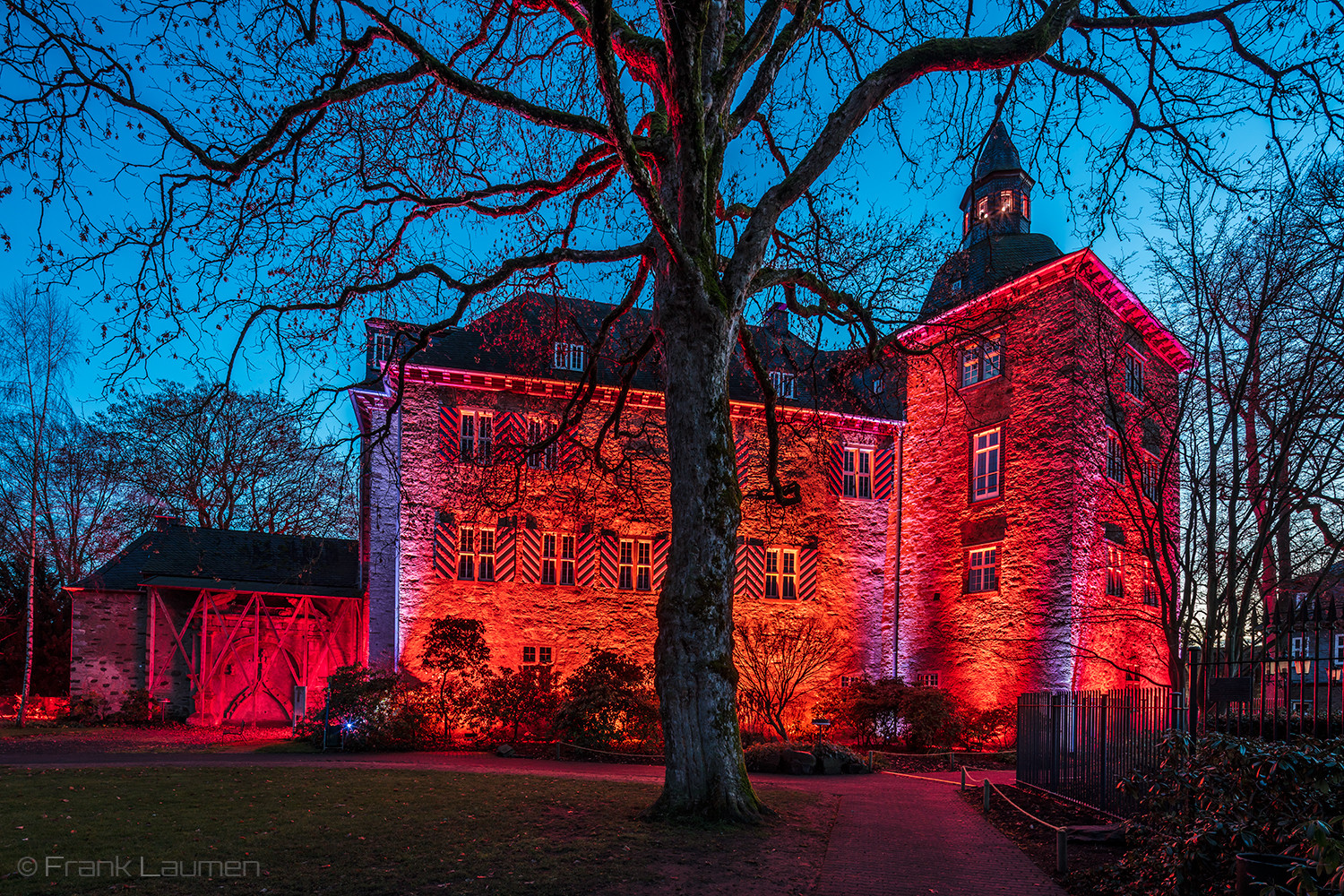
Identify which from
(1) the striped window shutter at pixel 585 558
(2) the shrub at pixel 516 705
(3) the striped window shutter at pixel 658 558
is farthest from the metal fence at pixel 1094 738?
(1) the striped window shutter at pixel 585 558

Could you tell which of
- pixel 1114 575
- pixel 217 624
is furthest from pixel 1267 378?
pixel 217 624

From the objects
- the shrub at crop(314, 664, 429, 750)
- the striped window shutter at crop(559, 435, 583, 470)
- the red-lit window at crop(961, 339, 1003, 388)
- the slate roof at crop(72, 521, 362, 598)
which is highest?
the red-lit window at crop(961, 339, 1003, 388)

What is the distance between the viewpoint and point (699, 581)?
25.7 feet

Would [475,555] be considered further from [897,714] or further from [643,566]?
[897,714]

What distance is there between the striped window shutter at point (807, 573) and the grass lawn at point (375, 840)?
42.3 feet

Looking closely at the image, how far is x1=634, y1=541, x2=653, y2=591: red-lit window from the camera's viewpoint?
20.9 metres

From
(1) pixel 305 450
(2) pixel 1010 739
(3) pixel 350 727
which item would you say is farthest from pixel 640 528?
(1) pixel 305 450

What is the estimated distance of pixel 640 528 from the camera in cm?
2119

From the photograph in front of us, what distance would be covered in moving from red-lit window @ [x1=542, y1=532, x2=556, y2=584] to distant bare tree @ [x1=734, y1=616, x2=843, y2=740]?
15.7ft

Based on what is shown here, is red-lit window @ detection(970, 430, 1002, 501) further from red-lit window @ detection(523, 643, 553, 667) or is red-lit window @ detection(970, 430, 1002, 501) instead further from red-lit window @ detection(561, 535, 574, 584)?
red-lit window @ detection(523, 643, 553, 667)

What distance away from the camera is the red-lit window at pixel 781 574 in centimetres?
2181

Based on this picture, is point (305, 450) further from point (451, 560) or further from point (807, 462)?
point (807, 462)

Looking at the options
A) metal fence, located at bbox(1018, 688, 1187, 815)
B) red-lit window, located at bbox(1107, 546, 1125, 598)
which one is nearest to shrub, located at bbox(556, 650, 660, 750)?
metal fence, located at bbox(1018, 688, 1187, 815)

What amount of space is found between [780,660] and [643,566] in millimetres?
4106
